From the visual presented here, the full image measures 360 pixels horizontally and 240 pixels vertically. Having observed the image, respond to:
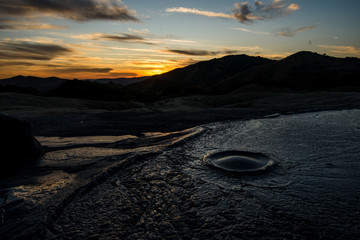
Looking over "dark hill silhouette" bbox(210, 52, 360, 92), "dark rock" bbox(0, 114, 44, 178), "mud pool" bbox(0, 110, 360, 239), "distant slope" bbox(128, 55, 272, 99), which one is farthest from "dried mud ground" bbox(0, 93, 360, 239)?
"distant slope" bbox(128, 55, 272, 99)

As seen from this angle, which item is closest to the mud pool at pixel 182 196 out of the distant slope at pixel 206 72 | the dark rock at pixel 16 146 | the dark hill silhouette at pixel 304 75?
the dark rock at pixel 16 146

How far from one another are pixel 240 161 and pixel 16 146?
3493 mm

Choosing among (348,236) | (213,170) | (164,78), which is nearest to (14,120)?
(213,170)

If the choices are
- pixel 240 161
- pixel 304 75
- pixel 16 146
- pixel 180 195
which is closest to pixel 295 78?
pixel 304 75

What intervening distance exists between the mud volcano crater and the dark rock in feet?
9.11

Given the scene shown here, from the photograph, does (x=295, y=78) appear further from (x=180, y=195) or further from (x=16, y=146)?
(x=16, y=146)

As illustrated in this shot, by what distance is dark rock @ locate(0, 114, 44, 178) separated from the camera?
10.7ft

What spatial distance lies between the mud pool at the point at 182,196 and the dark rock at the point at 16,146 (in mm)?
258

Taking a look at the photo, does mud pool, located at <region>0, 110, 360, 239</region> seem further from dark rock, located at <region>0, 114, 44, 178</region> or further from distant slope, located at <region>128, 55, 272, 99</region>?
distant slope, located at <region>128, 55, 272, 99</region>

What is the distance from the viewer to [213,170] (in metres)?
3.00

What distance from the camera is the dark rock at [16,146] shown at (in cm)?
327

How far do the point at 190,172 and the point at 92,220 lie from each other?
1374mm

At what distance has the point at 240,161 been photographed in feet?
10.8

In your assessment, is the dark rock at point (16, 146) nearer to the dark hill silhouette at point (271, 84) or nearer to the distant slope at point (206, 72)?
the dark hill silhouette at point (271, 84)
